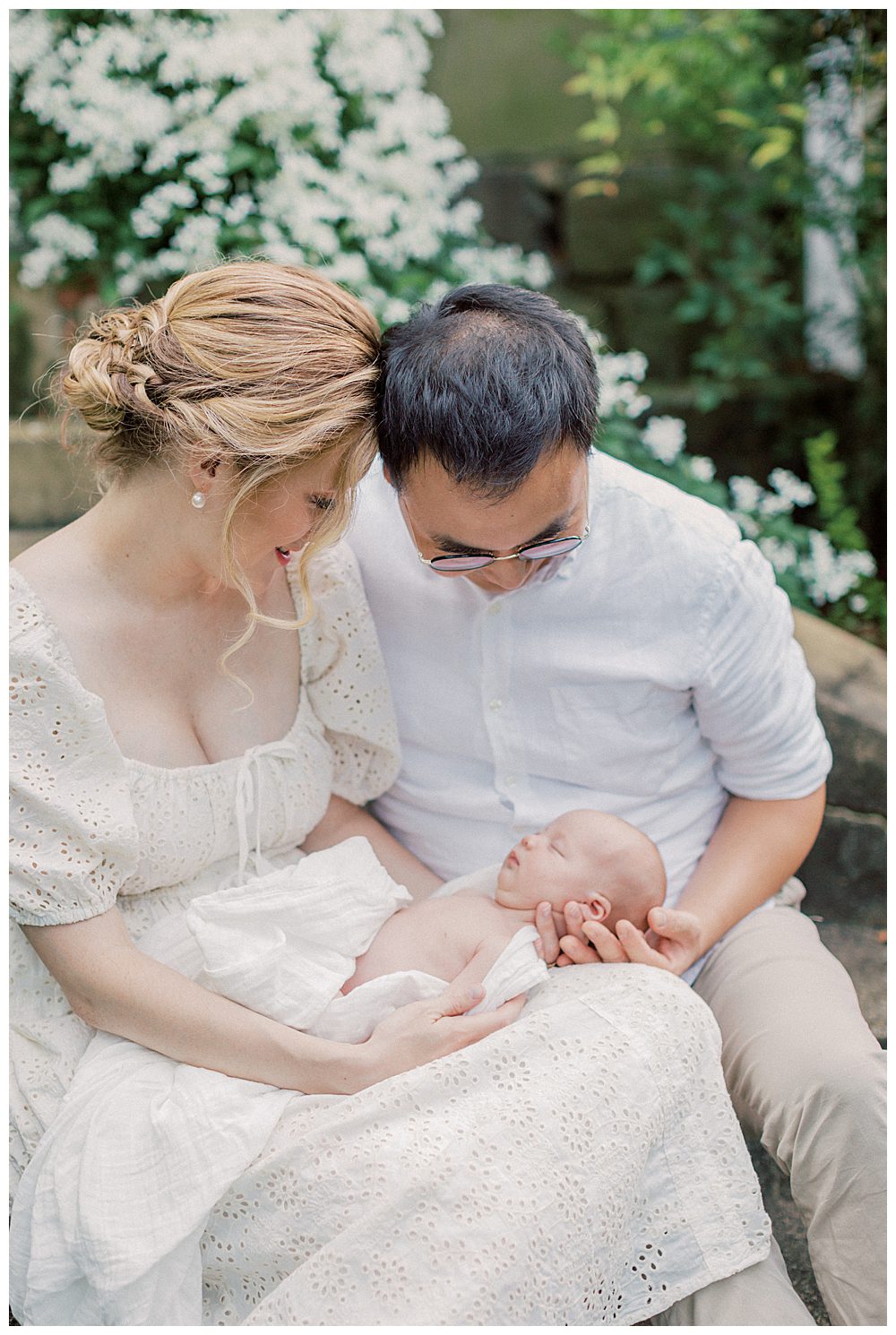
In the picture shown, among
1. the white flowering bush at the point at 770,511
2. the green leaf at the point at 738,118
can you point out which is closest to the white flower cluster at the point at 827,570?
the white flowering bush at the point at 770,511

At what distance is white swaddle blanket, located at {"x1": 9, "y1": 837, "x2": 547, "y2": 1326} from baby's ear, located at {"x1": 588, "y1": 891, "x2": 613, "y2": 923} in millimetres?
118

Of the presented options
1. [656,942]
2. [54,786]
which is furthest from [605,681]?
[54,786]

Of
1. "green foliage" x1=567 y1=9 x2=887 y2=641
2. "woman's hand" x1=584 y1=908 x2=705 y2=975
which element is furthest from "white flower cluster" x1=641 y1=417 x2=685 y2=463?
"woman's hand" x1=584 y1=908 x2=705 y2=975

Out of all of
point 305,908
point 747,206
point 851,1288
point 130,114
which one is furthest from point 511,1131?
point 747,206

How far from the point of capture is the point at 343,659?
203 centimetres

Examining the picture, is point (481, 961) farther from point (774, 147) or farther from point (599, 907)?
point (774, 147)

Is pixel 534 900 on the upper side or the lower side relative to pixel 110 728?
lower

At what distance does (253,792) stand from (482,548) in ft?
1.77

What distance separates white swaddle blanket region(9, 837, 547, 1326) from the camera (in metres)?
1.54

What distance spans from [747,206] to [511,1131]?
127 inches

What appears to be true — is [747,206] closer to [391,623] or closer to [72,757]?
[391,623]

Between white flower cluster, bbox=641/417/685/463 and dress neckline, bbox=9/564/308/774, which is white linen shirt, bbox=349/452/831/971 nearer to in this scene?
dress neckline, bbox=9/564/308/774

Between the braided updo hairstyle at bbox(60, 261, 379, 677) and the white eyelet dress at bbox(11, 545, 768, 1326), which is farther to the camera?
the braided updo hairstyle at bbox(60, 261, 379, 677)

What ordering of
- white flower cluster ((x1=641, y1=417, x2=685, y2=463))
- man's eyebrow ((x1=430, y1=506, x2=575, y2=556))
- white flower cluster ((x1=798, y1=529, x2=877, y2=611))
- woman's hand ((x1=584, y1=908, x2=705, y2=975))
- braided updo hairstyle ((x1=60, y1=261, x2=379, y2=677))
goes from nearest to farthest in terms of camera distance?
braided updo hairstyle ((x1=60, y1=261, x2=379, y2=677)), man's eyebrow ((x1=430, y1=506, x2=575, y2=556)), woman's hand ((x1=584, y1=908, x2=705, y2=975)), white flower cluster ((x1=641, y1=417, x2=685, y2=463)), white flower cluster ((x1=798, y1=529, x2=877, y2=611))
